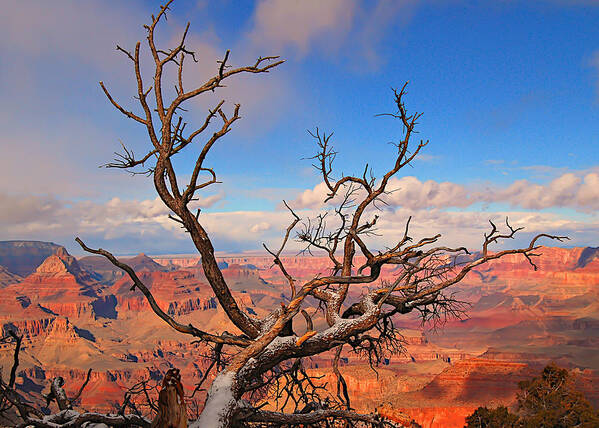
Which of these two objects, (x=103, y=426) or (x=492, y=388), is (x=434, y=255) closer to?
(x=103, y=426)

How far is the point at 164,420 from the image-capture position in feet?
11.9

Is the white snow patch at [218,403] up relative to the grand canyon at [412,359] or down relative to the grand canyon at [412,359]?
up

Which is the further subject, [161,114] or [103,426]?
[161,114]

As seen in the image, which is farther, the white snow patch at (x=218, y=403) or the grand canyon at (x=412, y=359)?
the grand canyon at (x=412, y=359)

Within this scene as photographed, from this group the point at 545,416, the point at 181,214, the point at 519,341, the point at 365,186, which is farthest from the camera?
→ the point at 519,341

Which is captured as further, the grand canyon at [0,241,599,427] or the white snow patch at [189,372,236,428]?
the grand canyon at [0,241,599,427]

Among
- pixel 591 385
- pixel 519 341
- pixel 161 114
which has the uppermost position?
pixel 161 114

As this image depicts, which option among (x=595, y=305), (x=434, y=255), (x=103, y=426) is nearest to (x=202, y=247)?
(x=103, y=426)

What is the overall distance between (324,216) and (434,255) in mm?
1956

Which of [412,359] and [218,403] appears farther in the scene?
[412,359]

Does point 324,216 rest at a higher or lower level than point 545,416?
higher

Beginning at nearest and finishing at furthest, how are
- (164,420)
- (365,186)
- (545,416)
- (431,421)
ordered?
(164,420) → (365,186) → (545,416) → (431,421)

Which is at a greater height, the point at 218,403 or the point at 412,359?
the point at 218,403

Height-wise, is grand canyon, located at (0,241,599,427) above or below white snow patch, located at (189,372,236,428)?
below
